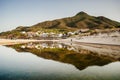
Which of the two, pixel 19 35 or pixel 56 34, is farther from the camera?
pixel 19 35

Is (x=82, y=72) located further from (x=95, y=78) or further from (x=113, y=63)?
(x=113, y=63)

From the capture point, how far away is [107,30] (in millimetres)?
14727

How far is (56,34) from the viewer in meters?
26.0

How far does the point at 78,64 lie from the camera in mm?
6277

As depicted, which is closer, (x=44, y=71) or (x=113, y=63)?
(x=44, y=71)

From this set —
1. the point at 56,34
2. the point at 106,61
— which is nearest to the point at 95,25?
the point at 56,34

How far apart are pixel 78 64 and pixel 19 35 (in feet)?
73.1

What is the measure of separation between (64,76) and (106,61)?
216 centimetres

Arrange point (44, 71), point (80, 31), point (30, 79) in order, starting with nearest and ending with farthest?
point (30, 79) < point (44, 71) < point (80, 31)

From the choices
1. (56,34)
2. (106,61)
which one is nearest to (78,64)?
(106,61)

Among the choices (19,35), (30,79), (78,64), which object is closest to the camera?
(30,79)

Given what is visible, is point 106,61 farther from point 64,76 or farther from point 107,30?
point 107,30

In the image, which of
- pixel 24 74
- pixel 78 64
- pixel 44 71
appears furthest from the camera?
pixel 78 64

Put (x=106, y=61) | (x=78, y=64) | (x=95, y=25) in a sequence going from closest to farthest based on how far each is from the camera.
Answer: (x=78, y=64)
(x=106, y=61)
(x=95, y=25)
